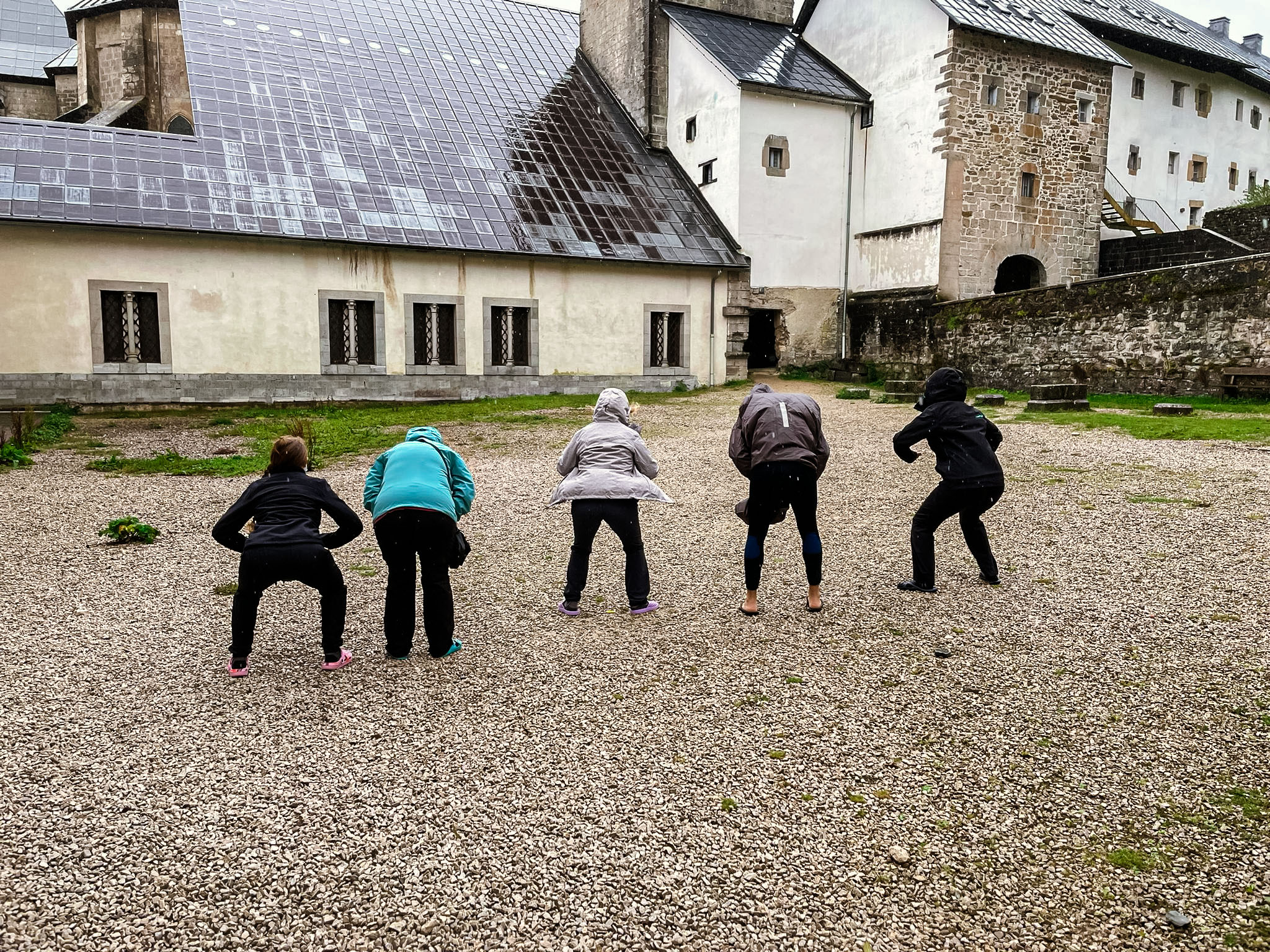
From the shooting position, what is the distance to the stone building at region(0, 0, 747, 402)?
716 inches

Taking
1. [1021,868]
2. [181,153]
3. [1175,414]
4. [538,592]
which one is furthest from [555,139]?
[1021,868]

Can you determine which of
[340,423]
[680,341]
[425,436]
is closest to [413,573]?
[425,436]

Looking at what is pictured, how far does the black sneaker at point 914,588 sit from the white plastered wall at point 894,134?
1815cm

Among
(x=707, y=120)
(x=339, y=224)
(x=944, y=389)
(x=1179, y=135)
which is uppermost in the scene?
(x=1179, y=135)

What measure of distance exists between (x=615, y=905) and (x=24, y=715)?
3288 mm

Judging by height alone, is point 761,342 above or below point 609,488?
above

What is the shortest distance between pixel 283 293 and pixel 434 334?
3317 millimetres

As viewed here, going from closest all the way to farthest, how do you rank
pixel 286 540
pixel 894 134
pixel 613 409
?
pixel 286 540
pixel 613 409
pixel 894 134

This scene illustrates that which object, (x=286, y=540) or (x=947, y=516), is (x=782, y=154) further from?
(x=286, y=540)

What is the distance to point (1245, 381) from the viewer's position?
1625 cm

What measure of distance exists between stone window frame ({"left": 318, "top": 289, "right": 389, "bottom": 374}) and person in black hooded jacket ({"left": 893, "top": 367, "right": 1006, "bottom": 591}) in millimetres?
16004

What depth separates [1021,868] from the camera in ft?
10.6

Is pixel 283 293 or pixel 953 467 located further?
pixel 283 293

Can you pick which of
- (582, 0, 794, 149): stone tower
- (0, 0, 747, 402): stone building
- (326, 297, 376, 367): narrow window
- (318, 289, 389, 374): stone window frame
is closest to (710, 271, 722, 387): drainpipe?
(0, 0, 747, 402): stone building
